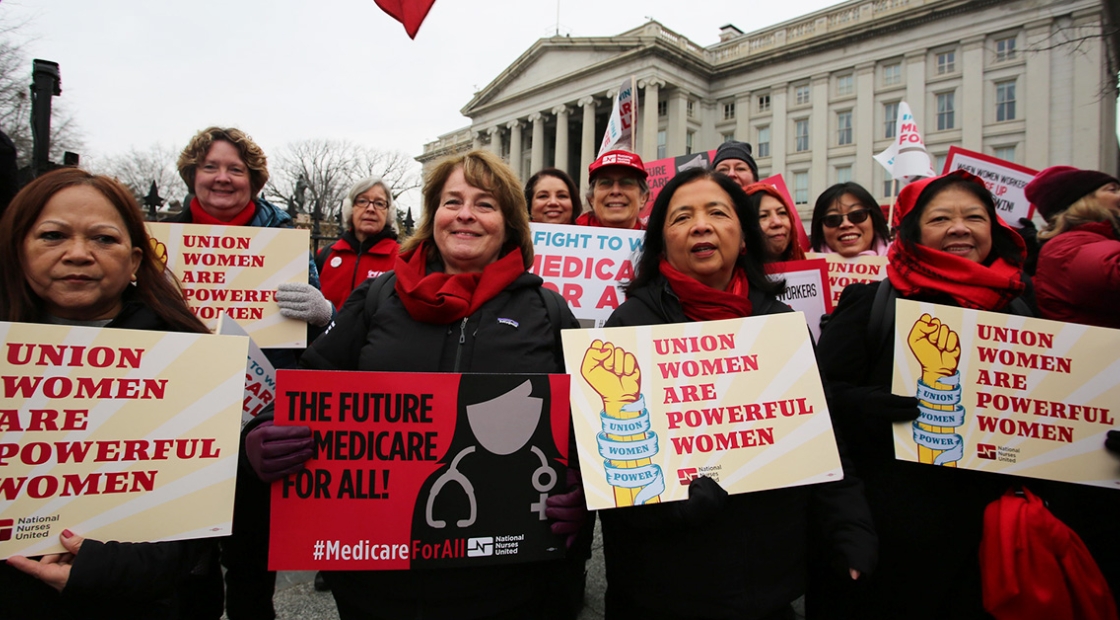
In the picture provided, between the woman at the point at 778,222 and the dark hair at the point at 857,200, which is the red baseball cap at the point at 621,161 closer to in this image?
the woman at the point at 778,222

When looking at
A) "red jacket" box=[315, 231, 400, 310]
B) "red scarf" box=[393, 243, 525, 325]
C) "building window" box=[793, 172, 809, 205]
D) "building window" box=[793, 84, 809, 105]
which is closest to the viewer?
"red scarf" box=[393, 243, 525, 325]

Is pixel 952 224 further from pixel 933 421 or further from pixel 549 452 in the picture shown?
pixel 549 452

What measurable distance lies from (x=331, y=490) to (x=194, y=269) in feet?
6.09

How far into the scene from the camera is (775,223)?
4.16m

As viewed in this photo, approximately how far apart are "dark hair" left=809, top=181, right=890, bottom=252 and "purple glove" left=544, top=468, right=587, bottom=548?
3287 mm

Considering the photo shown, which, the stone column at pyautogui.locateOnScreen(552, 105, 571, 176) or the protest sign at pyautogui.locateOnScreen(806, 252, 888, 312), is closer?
the protest sign at pyautogui.locateOnScreen(806, 252, 888, 312)

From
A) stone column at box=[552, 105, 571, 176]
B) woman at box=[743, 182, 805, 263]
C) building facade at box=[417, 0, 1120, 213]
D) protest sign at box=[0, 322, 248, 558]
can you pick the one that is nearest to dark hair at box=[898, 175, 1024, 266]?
woman at box=[743, 182, 805, 263]

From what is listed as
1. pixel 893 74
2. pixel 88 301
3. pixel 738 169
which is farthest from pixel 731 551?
pixel 893 74

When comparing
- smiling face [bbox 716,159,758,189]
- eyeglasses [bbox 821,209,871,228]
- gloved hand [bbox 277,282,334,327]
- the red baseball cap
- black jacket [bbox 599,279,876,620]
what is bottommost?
black jacket [bbox 599,279,876,620]

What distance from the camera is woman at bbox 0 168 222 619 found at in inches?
65.7

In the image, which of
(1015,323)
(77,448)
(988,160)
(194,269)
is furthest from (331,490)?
(988,160)

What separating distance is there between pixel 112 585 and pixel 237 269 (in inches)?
71.5

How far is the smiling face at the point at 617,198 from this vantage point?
14.6ft

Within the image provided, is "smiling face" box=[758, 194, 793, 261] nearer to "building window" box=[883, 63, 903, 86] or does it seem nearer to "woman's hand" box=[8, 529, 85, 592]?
"woman's hand" box=[8, 529, 85, 592]
